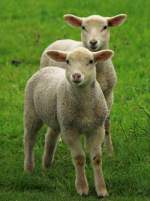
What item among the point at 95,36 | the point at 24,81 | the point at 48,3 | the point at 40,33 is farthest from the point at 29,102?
the point at 48,3

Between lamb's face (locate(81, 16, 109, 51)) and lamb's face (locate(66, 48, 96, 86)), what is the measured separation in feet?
3.76

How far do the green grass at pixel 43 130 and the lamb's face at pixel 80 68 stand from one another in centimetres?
119

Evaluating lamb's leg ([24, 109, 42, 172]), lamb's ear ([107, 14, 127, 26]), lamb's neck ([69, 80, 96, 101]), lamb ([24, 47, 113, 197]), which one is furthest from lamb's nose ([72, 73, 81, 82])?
lamb's ear ([107, 14, 127, 26])

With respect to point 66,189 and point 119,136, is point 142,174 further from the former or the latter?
point 119,136

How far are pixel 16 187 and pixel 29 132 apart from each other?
0.90 meters

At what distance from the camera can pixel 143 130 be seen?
958 centimetres

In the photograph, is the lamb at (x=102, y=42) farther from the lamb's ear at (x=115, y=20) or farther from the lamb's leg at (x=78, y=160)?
the lamb's leg at (x=78, y=160)

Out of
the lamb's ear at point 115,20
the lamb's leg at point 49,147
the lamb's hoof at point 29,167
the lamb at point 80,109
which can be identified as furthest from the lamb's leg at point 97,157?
the lamb's ear at point 115,20

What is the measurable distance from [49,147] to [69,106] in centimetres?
116

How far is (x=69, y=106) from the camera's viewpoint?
7.80m

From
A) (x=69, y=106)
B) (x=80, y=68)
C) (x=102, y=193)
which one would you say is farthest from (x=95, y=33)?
(x=102, y=193)

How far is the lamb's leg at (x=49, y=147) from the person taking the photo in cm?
880

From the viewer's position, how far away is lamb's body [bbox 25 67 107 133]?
25.4 ft

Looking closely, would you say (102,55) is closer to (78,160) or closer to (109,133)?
(78,160)
